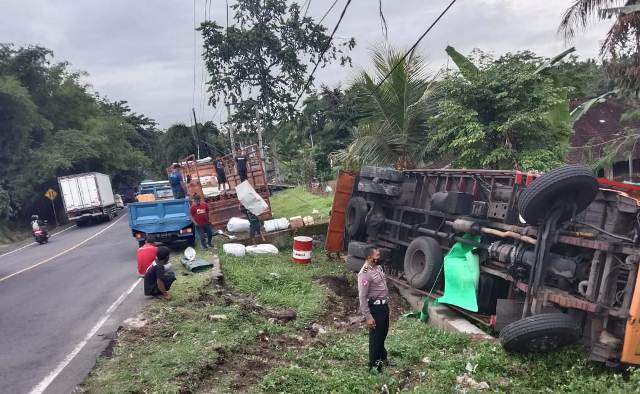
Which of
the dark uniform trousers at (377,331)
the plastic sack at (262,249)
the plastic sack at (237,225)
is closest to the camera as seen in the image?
the dark uniform trousers at (377,331)

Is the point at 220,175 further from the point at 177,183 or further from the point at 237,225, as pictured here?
the point at 237,225

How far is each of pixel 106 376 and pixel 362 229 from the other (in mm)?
7023

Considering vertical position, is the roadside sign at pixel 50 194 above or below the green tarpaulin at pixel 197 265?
below

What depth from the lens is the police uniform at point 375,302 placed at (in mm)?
6066

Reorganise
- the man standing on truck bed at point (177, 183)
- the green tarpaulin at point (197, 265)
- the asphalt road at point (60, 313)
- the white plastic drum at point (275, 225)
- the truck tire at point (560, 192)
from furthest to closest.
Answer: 1. the man standing on truck bed at point (177, 183)
2. the white plastic drum at point (275, 225)
3. the green tarpaulin at point (197, 265)
4. the asphalt road at point (60, 313)
5. the truck tire at point (560, 192)

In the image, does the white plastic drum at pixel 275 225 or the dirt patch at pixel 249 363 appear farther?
the white plastic drum at pixel 275 225

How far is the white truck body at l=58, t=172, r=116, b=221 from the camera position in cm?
3088

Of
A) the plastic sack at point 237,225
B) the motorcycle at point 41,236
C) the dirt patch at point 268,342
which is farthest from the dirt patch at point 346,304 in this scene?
the motorcycle at point 41,236

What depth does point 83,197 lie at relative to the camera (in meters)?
31.1

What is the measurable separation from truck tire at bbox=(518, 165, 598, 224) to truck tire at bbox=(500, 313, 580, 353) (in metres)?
1.25

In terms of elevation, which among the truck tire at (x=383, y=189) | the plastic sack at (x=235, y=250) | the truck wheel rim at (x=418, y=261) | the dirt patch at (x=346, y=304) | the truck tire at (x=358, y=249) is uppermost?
the truck tire at (x=383, y=189)

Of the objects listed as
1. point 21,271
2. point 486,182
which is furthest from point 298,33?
point 486,182

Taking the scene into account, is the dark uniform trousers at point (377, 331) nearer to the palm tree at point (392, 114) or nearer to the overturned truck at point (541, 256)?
the overturned truck at point (541, 256)

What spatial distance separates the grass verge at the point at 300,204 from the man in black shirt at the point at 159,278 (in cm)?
1064
